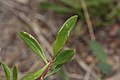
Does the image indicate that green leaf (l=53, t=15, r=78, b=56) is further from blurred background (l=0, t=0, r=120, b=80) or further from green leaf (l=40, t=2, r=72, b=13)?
green leaf (l=40, t=2, r=72, b=13)

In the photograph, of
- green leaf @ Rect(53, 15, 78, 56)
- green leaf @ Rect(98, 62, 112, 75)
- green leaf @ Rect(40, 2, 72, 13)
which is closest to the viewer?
green leaf @ Rect(53, 15, 78, 56)

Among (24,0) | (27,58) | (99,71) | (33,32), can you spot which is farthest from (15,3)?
(99,71)

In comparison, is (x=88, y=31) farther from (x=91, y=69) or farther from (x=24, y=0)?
(x=24, y=0)

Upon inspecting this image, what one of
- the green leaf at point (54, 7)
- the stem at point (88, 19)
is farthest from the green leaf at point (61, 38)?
the green leaf at point (54, 7)

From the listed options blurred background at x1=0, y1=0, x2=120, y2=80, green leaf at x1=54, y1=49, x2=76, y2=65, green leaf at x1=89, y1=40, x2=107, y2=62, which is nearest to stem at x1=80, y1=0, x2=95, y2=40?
blurred background at x1=0, y1=0, x2=120, y2=80

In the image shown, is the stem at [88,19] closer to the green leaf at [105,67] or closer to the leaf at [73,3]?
the leaf at [73,3]

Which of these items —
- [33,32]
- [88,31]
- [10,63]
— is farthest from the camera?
[88,31]

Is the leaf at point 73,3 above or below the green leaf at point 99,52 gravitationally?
above

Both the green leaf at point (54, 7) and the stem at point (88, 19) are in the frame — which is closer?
the stem at point (88, 19)
